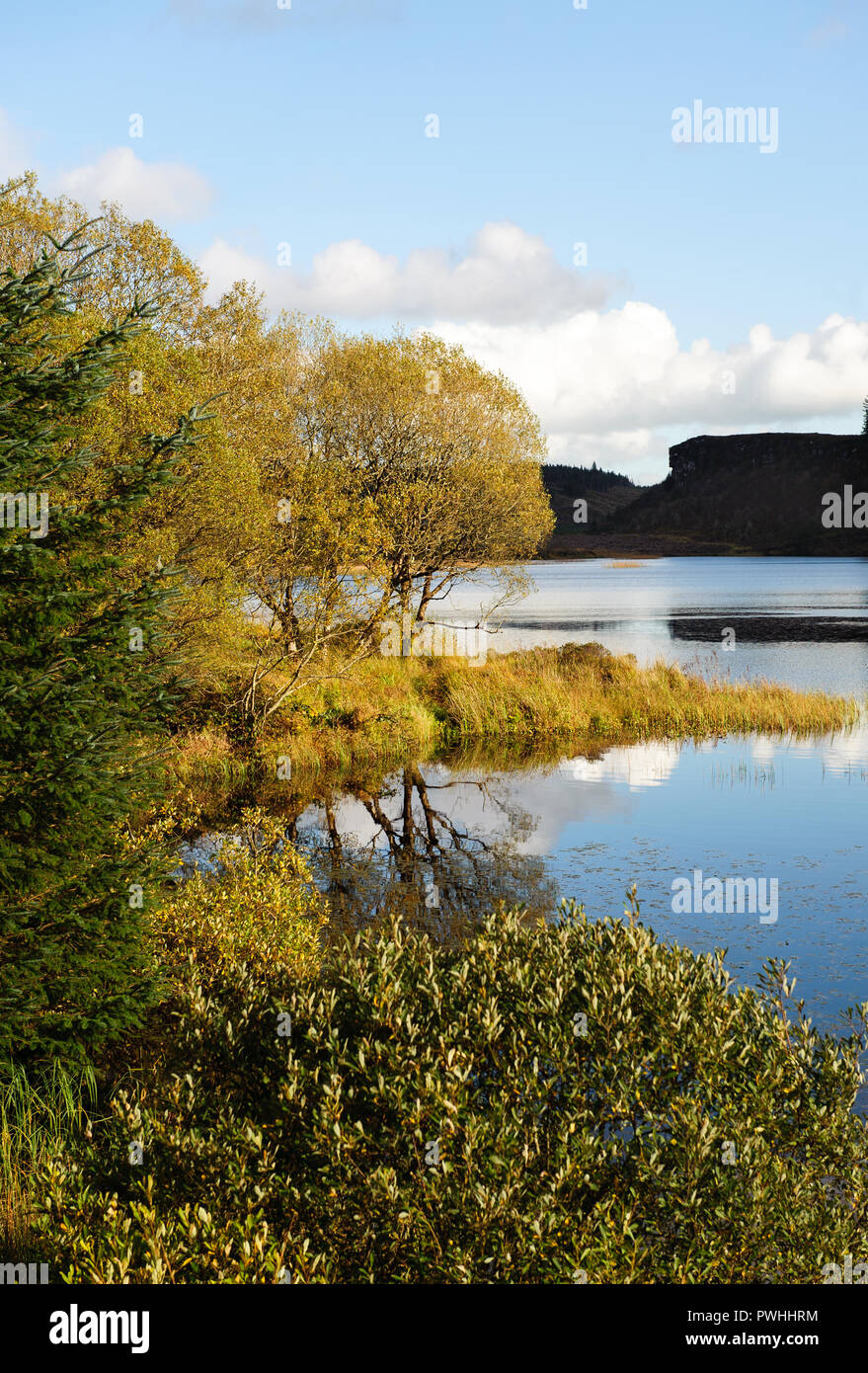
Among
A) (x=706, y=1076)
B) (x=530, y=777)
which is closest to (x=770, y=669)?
(x=530, y=777)

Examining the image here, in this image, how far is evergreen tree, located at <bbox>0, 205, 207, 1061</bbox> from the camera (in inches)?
313

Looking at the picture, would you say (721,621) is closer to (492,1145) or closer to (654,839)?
(654,839)

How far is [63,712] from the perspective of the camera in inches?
317

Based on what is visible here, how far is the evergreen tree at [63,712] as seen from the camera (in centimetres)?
796

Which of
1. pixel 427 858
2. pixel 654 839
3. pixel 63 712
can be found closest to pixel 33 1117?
pixel 63 712

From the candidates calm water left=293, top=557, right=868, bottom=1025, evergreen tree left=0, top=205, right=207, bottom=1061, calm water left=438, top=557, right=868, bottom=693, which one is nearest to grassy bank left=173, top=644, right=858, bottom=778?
calm water left=293, top=557, right=868, bottom=1025

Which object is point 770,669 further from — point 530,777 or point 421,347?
point 530,777

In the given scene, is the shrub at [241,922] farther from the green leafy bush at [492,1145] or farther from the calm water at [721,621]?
the calm water at [721,621]

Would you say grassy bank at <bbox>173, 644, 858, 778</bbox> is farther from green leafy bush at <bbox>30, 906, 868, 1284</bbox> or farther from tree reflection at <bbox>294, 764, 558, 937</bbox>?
→ green leafy bush at <bbox>30, 906, 868, 1284</bbox>

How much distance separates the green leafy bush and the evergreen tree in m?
2.12

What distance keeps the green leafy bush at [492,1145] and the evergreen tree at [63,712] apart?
2.12 metres
